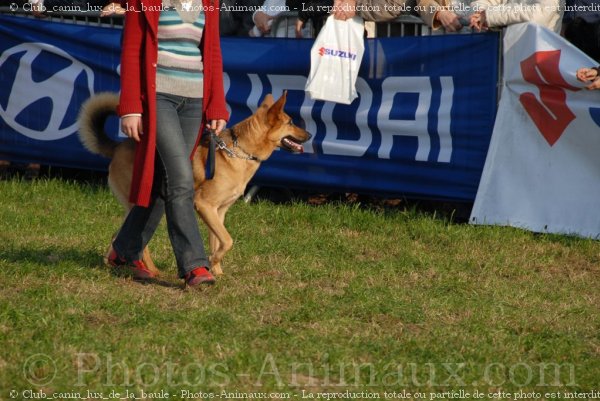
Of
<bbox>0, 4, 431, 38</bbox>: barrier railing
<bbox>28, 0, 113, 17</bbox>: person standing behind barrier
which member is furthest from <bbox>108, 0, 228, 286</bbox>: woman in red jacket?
<bbox>28, 0, 113, 17</bbox>: person standing behind barrier

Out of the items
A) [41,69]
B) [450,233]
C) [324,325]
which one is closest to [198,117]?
[324,325]

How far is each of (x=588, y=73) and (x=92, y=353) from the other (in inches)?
165

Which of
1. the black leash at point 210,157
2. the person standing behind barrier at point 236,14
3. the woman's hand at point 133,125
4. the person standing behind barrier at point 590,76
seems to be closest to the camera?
the woman's hand at point 133,125

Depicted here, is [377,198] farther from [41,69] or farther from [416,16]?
[41,69]

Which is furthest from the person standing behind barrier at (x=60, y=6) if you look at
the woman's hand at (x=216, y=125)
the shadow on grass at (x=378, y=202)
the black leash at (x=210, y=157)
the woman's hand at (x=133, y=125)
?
the woman's hand at (x=133, y=125)

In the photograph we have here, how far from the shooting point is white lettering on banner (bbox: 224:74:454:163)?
8500 mm

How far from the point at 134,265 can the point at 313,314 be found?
4.47ft

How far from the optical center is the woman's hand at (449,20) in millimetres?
8452

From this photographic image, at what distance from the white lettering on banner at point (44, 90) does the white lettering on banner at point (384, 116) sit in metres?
1.90

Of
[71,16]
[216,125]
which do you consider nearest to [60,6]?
[71,16]

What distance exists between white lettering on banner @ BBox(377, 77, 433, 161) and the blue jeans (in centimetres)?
281

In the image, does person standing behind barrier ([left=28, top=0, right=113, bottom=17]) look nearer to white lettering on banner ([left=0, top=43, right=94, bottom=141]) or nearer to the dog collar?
white lettering on banner ([left=0, top=43, right=94, bottom=141])

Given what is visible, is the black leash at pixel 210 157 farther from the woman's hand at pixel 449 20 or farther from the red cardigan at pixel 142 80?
the woman's hand at pixel 449 20

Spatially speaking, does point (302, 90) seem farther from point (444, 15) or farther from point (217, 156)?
point (217, 156)
